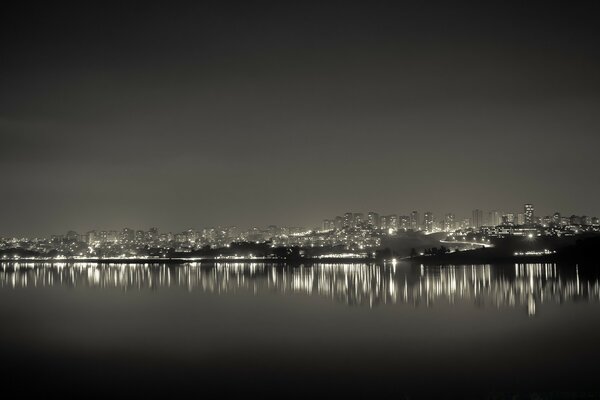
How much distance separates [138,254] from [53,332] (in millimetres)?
115453

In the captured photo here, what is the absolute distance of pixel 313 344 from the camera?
19.6m

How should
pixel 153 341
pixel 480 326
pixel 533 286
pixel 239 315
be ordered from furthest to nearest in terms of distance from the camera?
1. pixel 533 286
2. pixel 239 315
3. pixel 480 326
4. pixel 153 341

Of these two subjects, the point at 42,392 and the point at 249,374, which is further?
the point at 249,374

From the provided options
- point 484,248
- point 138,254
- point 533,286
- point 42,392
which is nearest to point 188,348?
point 42,392

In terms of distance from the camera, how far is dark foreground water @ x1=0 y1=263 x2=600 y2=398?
13.8 m

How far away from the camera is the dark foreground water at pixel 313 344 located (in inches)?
542

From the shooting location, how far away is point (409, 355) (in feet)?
57.2

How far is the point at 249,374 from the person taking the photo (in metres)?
15.1

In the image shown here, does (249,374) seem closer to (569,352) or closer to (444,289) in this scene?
(569,352)

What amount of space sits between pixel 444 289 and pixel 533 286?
198 inches

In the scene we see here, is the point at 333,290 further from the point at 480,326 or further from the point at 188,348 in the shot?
the point at 188,348

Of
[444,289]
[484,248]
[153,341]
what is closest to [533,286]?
[444,289]

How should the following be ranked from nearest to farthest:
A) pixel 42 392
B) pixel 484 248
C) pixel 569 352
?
pixel 42 392 < pixel 569 352 < pixel 484 248

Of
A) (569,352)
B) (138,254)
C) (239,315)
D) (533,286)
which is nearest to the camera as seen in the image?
(569,352)
